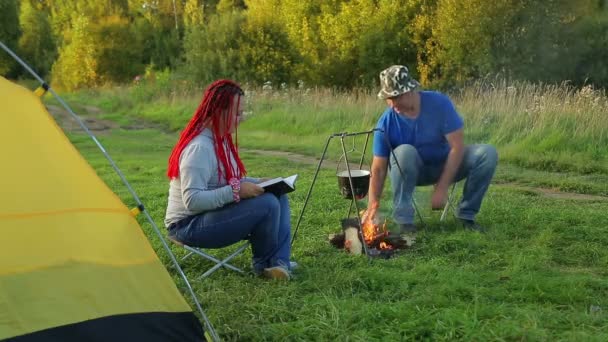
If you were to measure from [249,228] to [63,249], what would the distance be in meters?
1.26

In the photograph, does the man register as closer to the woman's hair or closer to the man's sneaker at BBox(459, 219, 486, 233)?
the man's sneaker at BBox(459, 219, 486, 233)

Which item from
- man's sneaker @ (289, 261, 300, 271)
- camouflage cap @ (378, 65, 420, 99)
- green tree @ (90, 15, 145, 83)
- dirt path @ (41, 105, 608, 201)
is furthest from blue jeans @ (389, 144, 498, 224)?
green tree @ (90, 15, 145, 83)

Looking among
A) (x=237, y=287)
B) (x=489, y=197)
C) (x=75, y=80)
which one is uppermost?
(x=237, y=287)

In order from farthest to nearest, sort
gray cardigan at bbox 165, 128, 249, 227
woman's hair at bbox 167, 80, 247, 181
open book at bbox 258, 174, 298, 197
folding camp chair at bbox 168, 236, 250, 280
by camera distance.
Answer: folding camp chair at bbox 168, 236, 250, 280, open book at bbox 258, 174, 298, 197, woman's hair at bbox 167, 80, 247, 181, gray cardigan at bbox 165, 128, 249, 227

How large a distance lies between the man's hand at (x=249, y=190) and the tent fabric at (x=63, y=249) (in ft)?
2.66

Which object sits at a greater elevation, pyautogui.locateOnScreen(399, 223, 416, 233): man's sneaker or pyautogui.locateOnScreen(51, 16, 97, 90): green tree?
pyautogui.locateOnScreen(399, 223, 416, 233): man's sneaker

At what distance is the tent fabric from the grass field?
0.56 metres

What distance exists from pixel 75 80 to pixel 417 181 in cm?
2726

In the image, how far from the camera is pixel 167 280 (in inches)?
123

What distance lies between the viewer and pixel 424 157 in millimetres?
5051

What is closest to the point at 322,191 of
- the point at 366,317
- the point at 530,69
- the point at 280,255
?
the point at 280,255

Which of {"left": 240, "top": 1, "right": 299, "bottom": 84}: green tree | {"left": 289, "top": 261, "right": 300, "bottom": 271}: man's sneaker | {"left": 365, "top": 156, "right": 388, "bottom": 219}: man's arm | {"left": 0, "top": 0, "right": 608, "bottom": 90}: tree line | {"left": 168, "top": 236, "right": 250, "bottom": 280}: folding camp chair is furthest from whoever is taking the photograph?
{"left": 0, "top": 0, "right": 608, "bottom": 90}: tree line

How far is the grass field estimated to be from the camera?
3.19 metres

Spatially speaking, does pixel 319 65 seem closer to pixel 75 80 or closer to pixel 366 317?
pixel 75 80
